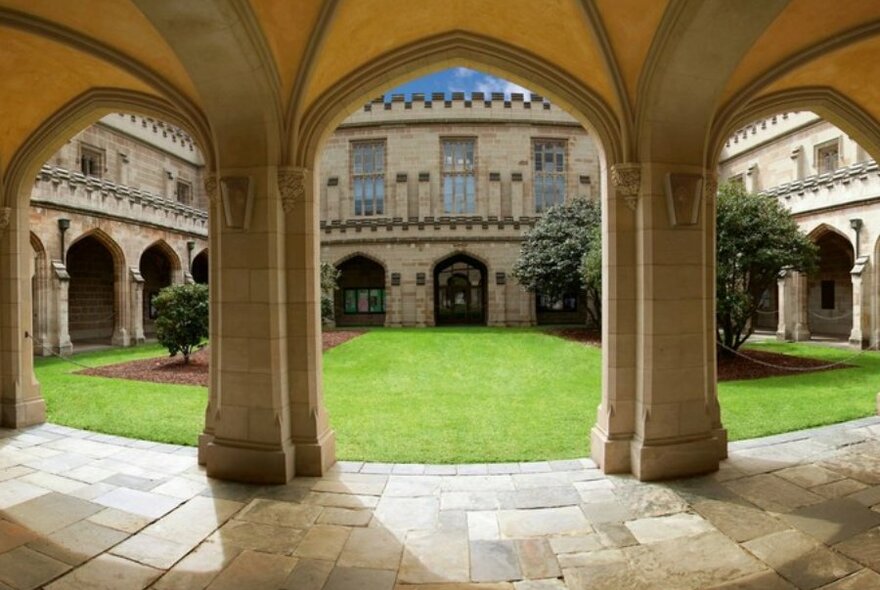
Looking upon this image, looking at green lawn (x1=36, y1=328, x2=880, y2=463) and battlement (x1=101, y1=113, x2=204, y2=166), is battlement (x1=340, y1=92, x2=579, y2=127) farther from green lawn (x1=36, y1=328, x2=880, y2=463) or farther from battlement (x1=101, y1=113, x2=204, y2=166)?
green lawn (x1=36, y1=328, x2=880, y2=463)

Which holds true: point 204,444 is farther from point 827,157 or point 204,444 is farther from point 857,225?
point 827,157

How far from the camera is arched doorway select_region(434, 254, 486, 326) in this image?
2553cm

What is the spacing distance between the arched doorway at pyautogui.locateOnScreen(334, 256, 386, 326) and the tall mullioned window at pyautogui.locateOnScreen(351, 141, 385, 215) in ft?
10.4

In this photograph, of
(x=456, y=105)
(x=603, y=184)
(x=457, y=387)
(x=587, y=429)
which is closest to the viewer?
(x=603, y=184)

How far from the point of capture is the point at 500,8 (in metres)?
4.63

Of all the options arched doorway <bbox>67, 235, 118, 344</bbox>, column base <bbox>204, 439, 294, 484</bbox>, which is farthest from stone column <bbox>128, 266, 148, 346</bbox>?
column base <bbox>204, 439, 294, 484</bbox>

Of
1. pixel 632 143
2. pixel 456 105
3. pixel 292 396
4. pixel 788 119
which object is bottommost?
pixel 292 396

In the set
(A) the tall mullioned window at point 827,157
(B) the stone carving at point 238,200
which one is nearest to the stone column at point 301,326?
(B) the stone carving at point 238,200

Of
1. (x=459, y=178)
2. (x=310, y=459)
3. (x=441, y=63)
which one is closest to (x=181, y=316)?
(x=310, y=459)

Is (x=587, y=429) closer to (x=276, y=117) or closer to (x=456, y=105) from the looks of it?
(x=276, y=117)

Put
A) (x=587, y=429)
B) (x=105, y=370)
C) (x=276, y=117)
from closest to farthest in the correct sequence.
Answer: (x=276, y=117) → (x=587, y=429) → (x=105, y=370)

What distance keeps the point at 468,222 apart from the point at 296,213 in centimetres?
1845

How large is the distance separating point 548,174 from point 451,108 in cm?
627

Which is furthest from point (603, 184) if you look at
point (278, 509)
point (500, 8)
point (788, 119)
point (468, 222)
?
point (788, 119)
